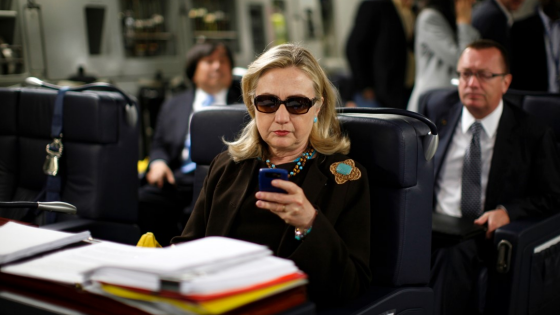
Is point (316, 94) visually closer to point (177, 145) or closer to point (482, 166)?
point (482, 166)

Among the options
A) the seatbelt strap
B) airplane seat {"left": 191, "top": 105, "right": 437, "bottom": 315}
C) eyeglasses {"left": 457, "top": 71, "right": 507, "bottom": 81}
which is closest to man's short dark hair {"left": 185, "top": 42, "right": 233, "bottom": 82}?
the seatbelt strap

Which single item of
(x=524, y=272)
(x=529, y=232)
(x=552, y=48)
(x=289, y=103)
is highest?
(x=552, y=48)

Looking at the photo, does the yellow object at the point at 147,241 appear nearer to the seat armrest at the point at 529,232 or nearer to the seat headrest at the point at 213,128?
the seat headrest at the point at 213,128

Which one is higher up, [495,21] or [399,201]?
[495,21]

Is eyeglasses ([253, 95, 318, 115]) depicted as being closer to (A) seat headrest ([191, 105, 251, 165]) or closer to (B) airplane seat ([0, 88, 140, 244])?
(A) seat headrest ([191, 105, 251, 165])

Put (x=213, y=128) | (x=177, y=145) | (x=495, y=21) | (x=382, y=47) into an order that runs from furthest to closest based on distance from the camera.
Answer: (x=382, y=47), (x=495, y=21), (x=177, y=145), (x=213, y=128)

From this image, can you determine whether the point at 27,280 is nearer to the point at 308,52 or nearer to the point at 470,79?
the point at 308,52

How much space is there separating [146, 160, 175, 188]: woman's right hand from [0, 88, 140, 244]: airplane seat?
609 mm

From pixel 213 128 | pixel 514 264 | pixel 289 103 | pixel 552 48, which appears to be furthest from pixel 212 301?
pixel 552 48

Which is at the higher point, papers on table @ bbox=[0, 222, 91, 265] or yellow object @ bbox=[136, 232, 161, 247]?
papers on table @ bbox=[0, 222, 91, 265]

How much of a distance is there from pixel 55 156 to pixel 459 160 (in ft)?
5.80

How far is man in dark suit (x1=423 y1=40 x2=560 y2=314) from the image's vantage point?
2344mm

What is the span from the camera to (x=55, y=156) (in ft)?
8.77

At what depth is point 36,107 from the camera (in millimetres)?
2799
